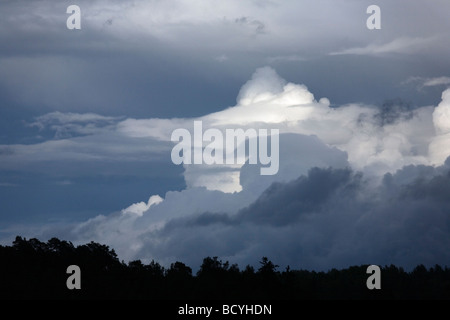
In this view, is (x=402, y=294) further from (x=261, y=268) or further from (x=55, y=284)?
(x=55, y=284)

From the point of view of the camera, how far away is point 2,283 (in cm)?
14250

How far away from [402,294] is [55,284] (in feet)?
311
